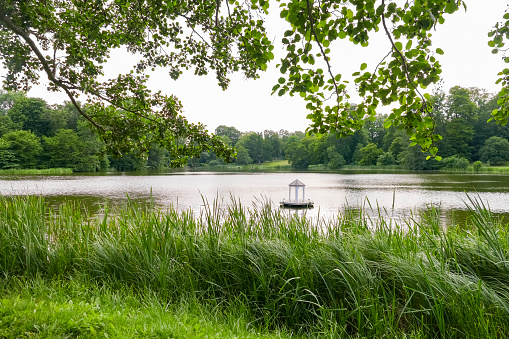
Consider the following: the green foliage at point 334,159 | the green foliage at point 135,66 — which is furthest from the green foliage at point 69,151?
the green foliage at point 334,159

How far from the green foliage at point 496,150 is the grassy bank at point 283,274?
3027 inches

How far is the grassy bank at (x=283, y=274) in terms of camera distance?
9.62 feet

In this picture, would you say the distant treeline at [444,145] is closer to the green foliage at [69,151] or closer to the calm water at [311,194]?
the calm water at [311,194]

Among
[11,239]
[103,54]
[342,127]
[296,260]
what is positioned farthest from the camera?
[103,54]

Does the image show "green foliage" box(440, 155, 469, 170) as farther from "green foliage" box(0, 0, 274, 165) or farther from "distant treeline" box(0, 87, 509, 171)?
"green foliage" box(0, 0, 274, 165)

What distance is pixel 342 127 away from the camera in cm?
277

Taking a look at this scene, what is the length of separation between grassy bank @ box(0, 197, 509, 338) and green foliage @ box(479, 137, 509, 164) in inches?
3027

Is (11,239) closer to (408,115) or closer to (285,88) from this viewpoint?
(285,88)

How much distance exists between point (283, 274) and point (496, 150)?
79764mm

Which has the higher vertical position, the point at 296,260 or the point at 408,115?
the point at 408,115

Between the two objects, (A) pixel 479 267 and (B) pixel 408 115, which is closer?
(B) pixel 408 115

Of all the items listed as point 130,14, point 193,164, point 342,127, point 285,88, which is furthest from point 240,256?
point 193,164

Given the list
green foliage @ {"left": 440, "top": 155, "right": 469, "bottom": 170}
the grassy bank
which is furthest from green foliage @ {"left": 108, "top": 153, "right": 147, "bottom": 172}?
the grassy bank

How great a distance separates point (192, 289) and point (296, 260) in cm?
135
